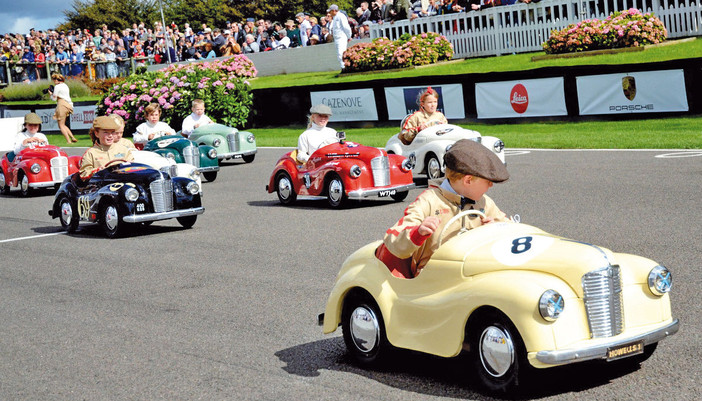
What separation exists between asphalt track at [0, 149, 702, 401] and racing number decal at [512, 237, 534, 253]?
2.17 ft

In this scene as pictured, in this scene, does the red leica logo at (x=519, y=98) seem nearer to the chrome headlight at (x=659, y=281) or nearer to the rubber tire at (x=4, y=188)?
the rubber tire at (x=4, y=188)

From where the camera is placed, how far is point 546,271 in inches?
191

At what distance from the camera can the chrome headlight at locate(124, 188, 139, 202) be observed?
1198 cm

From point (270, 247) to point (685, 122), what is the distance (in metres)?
12.3

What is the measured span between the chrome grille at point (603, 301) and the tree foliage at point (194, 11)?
217 feet

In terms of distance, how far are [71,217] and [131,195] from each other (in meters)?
1.32

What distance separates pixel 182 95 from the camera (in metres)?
28.8

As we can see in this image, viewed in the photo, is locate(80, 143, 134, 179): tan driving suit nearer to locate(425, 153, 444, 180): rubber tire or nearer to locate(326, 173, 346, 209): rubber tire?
locate(326, 173, 346, 209): rubber tire

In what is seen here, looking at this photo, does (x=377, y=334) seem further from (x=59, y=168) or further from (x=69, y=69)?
(x=69, y=69)

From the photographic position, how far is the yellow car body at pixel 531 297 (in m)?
4.65

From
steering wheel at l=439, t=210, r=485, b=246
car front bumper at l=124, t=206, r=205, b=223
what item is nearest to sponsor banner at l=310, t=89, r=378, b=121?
→ car front bumper at l=124, t=206, r=205, b=223

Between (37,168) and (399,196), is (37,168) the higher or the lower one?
the higher one

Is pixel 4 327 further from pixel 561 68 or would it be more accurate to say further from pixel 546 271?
pixel 561 68

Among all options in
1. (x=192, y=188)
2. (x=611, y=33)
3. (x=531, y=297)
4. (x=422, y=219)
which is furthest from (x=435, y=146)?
(x=611, y=33)
